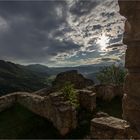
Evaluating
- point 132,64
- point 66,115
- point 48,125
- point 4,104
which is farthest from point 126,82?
point 4,104

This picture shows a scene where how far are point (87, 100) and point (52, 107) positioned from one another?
240 inches

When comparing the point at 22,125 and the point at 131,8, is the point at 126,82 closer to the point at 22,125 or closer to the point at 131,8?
the point at 131,8

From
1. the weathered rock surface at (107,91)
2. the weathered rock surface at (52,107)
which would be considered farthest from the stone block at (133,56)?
the weathered rock surface at (107,91)

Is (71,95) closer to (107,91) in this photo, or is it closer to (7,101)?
(7,101)

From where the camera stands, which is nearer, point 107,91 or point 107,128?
point 107,128

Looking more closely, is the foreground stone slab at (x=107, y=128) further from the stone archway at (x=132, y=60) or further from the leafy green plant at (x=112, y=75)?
the leafy green plant at (x=112, y=75)

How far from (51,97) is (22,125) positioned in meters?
4.01

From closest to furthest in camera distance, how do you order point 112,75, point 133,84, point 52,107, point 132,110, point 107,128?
1. point 133,84
2. point 132,110
3. point 107,128
4. point 52,107
5. point 112,75

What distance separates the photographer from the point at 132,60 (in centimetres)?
837

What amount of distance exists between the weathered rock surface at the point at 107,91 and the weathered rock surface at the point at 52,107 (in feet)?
25.4

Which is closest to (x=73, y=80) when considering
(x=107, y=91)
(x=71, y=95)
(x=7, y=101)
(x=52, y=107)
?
(x=107, y=91)

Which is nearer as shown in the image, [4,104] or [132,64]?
[132,64]

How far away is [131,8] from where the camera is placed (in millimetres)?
7992

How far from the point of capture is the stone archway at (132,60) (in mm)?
7996
